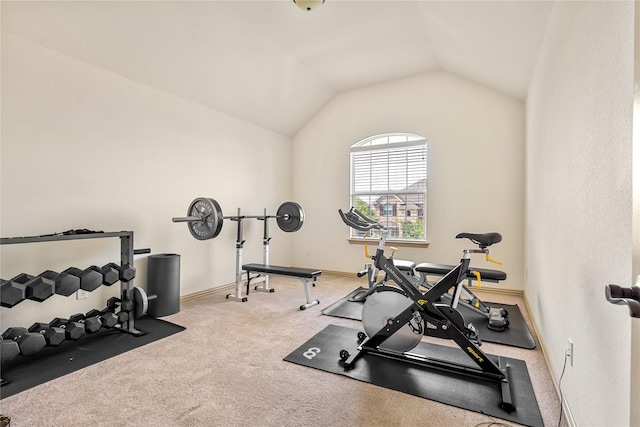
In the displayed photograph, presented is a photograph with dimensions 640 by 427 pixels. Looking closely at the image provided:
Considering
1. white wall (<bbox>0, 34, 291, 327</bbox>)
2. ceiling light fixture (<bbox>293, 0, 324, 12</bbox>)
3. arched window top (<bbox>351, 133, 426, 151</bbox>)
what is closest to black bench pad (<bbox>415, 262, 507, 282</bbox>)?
arched window top (<bbox>351, 133, 426, 151</bbox>)

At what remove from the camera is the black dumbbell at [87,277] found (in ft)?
8.40

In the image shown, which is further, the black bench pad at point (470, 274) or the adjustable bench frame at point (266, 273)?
the adjustable bench frame at point (266, 273)

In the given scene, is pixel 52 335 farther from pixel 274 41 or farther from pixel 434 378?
pixel 274 41

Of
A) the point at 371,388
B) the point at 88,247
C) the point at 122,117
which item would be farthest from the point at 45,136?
the point at 371,388

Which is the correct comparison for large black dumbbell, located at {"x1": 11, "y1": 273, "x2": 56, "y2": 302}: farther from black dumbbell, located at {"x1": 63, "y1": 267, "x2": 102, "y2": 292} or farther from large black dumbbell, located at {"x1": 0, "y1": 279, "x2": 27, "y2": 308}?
black dumbbell, located at {"x1": 63, "y1": 267, "x2": 102, "y2": 292}

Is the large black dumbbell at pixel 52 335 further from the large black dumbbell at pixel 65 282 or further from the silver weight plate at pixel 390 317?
the silver weight plate at pixel 390 317

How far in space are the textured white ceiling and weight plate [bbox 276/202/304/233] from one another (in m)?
1.52

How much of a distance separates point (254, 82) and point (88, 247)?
2685 millimetres

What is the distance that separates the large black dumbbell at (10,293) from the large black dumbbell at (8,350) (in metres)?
0.24

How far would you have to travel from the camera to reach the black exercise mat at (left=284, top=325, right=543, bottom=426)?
1.84 m

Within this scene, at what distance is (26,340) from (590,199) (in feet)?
11.2

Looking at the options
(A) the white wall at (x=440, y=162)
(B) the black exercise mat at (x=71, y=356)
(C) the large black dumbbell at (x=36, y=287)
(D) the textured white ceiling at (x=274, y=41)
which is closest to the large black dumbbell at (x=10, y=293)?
(C) the large black dumbbell at (x=36, y=287)

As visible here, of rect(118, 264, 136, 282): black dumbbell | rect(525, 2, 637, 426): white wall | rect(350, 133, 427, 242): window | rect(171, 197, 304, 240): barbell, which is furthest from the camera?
rect(350, 133, 427, 242): window

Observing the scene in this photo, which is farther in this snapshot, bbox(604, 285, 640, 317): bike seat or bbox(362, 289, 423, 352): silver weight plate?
bbox(362, 289, 423, 352): silver weight plate
